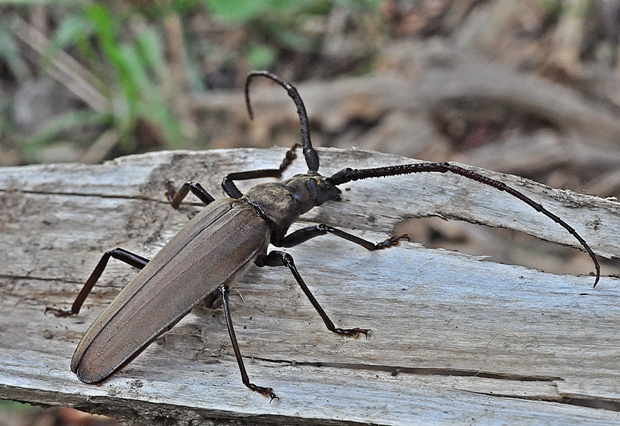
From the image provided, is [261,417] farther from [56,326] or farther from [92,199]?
[92,199]

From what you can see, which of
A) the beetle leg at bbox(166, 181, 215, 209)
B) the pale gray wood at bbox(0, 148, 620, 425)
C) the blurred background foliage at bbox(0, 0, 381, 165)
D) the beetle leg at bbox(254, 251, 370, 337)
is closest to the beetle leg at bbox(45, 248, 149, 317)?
the pale gray wood at bbox(0, 148, 620, 425)

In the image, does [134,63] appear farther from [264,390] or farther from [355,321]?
[264,390]

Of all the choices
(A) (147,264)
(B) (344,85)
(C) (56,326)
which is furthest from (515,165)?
(C) (56,326)

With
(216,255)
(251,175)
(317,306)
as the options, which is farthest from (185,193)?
(317,306)

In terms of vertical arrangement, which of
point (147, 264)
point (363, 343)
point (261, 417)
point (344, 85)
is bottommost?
point (261, 417)

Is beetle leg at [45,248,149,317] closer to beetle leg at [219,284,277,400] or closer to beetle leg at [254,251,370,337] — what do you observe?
beetle leg at [219,284,277,400]

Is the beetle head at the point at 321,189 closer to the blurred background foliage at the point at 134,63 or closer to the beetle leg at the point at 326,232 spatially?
the beetle leg at the point at 326,232
